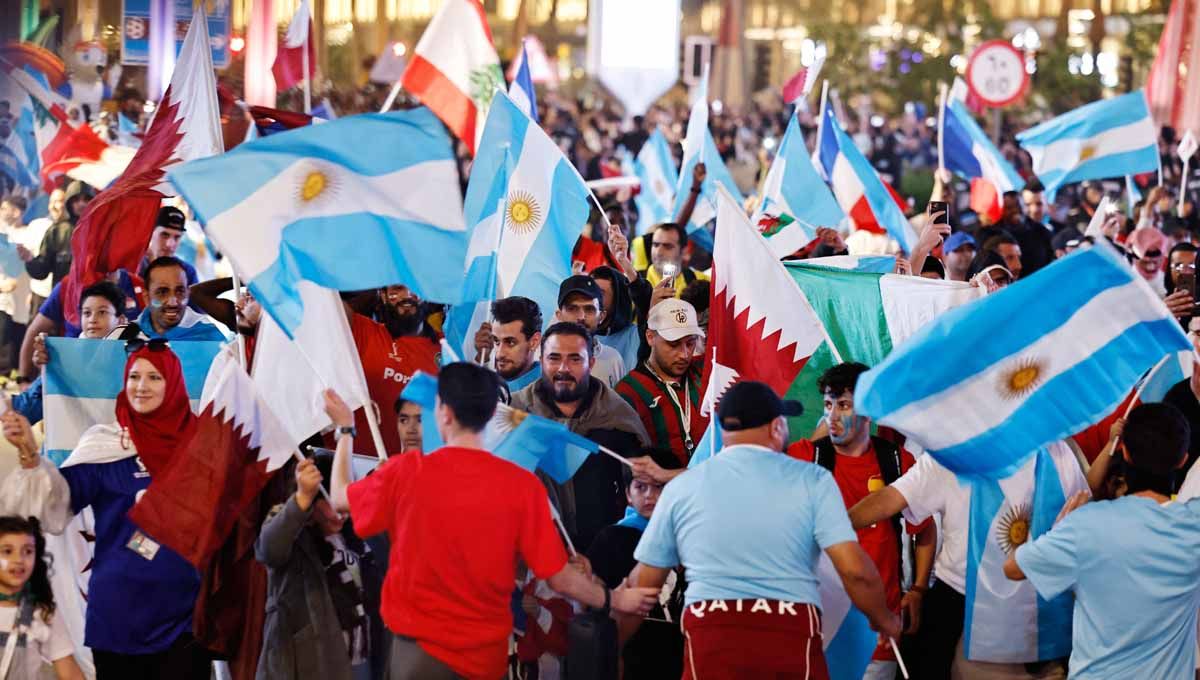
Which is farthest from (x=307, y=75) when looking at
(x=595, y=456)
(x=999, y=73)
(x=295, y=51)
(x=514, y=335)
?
(x=999, y=73)

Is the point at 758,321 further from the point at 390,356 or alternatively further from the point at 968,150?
the point at 968,150

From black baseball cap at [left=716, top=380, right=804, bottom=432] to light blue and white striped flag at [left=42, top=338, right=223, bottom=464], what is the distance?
11.1 feet

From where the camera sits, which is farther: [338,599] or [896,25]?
[896,25]

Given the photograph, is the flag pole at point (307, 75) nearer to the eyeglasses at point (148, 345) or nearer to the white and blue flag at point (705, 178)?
the white and blue flag at point (705, 178)

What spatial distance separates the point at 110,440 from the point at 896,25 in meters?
54.9

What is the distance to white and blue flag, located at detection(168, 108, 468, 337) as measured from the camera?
6824 millimetres

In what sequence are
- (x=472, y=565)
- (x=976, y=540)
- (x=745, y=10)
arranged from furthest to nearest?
(x=745, y=10)
(x=976, y=540)
(x=472, y=565)

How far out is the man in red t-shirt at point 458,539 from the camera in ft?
19.6

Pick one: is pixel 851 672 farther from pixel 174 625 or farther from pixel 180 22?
pixel 180 22

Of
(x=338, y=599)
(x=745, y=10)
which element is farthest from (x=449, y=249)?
(x=745, y=10)

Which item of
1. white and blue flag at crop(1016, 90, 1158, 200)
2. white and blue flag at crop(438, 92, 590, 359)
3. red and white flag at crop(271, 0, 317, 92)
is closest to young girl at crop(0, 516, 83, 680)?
white and blue flag at crop(438, 92, 590, 359)

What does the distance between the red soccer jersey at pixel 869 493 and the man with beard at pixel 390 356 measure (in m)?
2.27

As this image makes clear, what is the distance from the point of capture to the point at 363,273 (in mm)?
7133

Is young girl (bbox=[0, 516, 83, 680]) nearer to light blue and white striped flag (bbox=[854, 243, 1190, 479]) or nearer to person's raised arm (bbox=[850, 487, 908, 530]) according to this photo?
person's raised arm (bbox=[850, 487, 908, 530])
